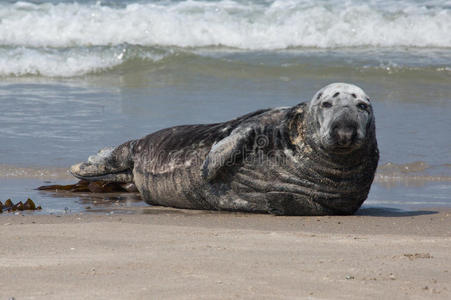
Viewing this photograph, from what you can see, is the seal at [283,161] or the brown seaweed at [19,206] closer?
the seal at [283,161]

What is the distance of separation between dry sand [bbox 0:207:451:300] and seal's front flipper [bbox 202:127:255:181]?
543 mm

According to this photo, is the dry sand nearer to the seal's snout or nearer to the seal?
the seal

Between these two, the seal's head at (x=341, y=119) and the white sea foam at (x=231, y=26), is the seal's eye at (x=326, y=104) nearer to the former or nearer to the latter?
the seal's head at (x=341, y=119)

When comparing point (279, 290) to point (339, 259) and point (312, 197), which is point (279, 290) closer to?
point (339, 259)

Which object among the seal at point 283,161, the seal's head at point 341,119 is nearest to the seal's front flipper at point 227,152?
the seal at point 283,161

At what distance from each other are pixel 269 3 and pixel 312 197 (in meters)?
15.7

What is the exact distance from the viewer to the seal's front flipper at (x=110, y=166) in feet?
24.4

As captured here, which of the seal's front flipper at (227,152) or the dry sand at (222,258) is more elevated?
the seal's front flipper at (227,152)

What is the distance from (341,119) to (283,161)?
2.50ft

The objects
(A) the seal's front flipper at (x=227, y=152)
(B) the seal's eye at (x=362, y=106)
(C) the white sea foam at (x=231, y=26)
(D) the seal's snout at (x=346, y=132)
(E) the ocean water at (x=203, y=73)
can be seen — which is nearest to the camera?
(D) the seal's snout at (x=346, y=132)

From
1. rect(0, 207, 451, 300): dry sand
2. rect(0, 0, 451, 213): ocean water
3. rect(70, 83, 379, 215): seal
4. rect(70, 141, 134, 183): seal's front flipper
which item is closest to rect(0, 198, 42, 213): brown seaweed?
rect(0, 0, 451, 213): ocean water

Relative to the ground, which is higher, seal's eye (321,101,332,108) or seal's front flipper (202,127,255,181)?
seal's eye (321,101,332,108)

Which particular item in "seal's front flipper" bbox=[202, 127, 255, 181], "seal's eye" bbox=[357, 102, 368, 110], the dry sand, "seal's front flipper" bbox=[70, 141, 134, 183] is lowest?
the dry sand

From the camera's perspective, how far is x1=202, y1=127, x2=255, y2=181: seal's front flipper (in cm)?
618
